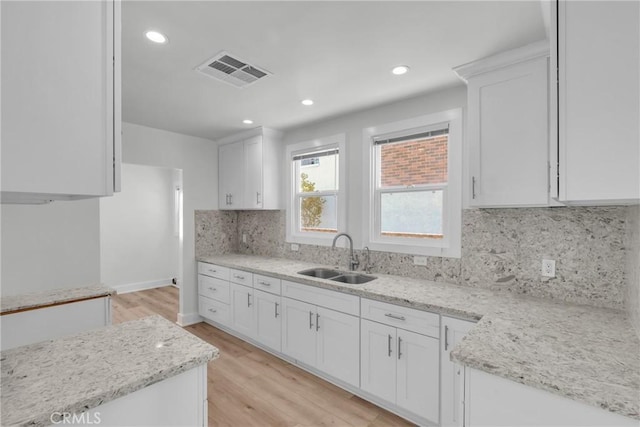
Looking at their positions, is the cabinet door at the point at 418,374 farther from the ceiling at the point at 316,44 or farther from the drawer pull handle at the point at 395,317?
the ceiling at the point at 316,44

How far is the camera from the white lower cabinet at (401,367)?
2004mm

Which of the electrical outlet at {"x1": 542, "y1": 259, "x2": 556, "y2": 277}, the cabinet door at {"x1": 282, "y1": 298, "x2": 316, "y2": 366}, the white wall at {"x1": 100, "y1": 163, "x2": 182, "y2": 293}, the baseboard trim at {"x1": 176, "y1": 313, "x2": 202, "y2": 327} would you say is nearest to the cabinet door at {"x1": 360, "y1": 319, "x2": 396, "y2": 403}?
the cabinet door at {"x1": 282, "y1": 298, "x2": 316, "y2": 366}

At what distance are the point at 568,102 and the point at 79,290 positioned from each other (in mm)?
2982

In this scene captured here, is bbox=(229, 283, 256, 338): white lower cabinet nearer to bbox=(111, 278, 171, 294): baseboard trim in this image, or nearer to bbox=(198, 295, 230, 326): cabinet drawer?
bbox=(198, 295, 230, 326): cabinet drawer

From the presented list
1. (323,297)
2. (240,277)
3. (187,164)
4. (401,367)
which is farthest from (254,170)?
(401,367)

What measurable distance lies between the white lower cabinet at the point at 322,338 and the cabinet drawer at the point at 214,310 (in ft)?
3.53

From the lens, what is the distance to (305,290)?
108 inches

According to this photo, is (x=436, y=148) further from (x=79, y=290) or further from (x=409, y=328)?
(x=79, y=290)

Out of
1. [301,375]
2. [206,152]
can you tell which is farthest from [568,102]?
[206,152]

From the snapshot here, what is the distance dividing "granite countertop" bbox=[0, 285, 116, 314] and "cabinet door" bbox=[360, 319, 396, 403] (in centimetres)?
186

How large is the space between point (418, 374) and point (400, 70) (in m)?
2.14

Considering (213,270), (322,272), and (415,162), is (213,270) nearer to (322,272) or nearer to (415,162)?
(322,272)

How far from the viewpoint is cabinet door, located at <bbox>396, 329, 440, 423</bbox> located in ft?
6.52

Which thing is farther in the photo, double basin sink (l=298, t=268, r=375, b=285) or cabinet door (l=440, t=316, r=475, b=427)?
double basin sink (l=298, t=268, r=375, b=285)
